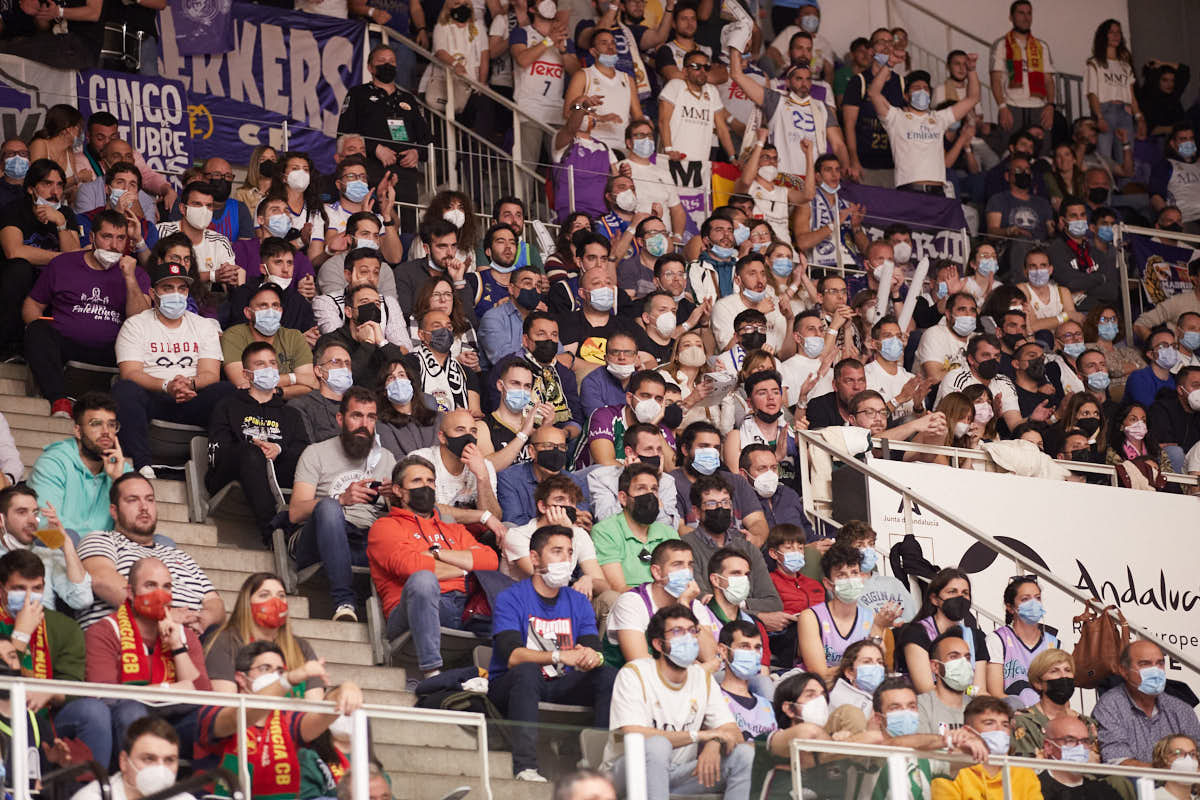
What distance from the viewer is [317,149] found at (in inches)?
533

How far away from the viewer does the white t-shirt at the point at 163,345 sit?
10.1m

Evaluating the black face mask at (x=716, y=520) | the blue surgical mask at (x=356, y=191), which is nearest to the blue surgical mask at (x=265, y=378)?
the black face mask at (x=716, y=520)

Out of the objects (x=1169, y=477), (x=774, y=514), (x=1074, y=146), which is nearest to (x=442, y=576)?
(x=774, y=514)

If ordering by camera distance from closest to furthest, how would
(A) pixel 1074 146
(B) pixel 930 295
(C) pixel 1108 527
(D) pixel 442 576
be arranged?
(D) pixel 442 576 → (C) pixel 1108 527 → (B) pixel 930 295 → (A) pixel 1074 146

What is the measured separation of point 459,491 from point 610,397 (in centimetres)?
167

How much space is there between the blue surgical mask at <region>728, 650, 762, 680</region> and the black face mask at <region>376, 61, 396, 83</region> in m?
5.90

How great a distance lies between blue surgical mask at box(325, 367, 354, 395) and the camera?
33.4ft

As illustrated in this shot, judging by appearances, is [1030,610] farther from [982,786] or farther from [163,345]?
[163,345]

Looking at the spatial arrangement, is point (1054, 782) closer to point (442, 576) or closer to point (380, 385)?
point (442, 576)

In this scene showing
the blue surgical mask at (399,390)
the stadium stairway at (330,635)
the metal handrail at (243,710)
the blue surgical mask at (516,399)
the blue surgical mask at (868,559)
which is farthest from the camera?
the blue surgical mask at (516,399)

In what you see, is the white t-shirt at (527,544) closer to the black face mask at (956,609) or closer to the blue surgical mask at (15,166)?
→ the black face mask at (956,609)

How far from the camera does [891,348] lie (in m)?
12.9

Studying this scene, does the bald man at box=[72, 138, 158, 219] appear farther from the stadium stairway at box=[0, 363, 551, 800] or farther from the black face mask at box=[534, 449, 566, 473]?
the black face mask at box=[534, 449, 566, 473]

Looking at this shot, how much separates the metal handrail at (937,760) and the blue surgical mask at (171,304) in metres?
4.23
